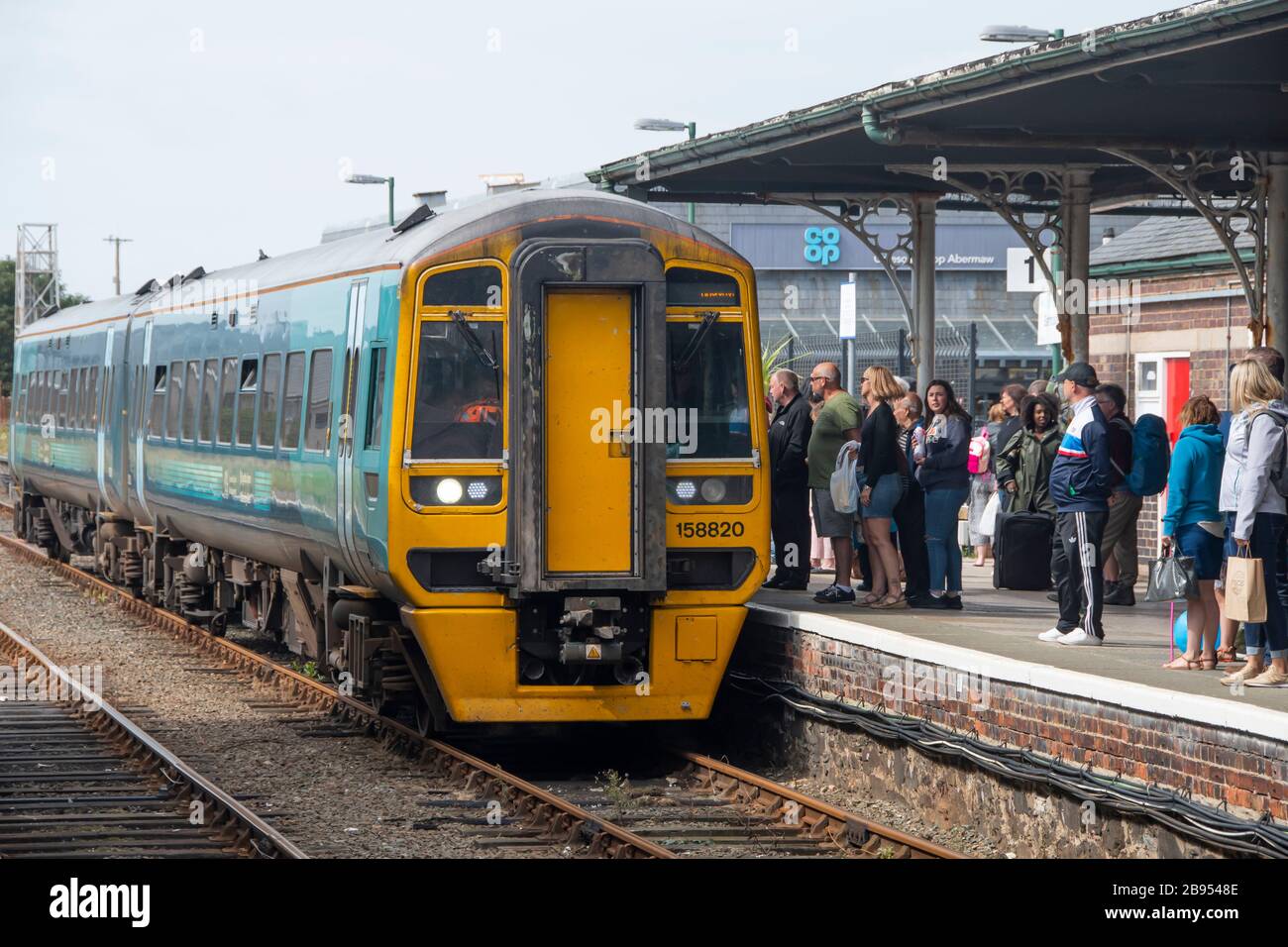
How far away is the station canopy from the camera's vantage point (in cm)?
1109

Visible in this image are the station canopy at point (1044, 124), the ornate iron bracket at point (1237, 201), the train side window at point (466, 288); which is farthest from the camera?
the ornate iron bracket at point (1237, 201)

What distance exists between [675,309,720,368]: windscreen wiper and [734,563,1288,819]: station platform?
5.68 feet

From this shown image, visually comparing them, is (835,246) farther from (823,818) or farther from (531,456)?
(823,818)

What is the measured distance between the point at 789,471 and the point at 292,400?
3.42m

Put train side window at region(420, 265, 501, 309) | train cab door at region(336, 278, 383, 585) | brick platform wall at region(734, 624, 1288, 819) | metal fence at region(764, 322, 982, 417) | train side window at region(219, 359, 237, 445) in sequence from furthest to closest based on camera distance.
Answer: metal fence at region(764, 322, 982, 417)
train side window at region(219, 359, 237, 445)
train cab door at region(336, 278, 383, 585)
train side window at region(420, 265, 501, 309)
brick platform wall at region(734, 624, 1288, 819)

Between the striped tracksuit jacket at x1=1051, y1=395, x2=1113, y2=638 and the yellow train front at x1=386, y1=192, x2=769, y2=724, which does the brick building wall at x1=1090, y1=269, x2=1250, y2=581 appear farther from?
the yellow train front at x1=386, y1=192, x2=769, y2=724

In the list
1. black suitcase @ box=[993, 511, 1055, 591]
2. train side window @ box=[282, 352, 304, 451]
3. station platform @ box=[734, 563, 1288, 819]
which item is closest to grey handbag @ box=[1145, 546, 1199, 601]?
station platform @ box=[734, 563, 1288, 819]

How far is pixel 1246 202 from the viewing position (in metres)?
14.7

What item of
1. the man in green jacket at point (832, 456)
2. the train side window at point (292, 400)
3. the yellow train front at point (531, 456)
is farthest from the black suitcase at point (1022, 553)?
the train side window at point (292, 400)

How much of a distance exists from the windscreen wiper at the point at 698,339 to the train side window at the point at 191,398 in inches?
246

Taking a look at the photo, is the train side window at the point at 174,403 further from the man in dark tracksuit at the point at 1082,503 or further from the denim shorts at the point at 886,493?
the man in dark tracksuit at the point at 1082,503

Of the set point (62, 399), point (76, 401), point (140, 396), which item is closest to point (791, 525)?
point (140, 396)

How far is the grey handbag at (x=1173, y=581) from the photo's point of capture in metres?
9.75

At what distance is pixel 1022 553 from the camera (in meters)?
14.6
